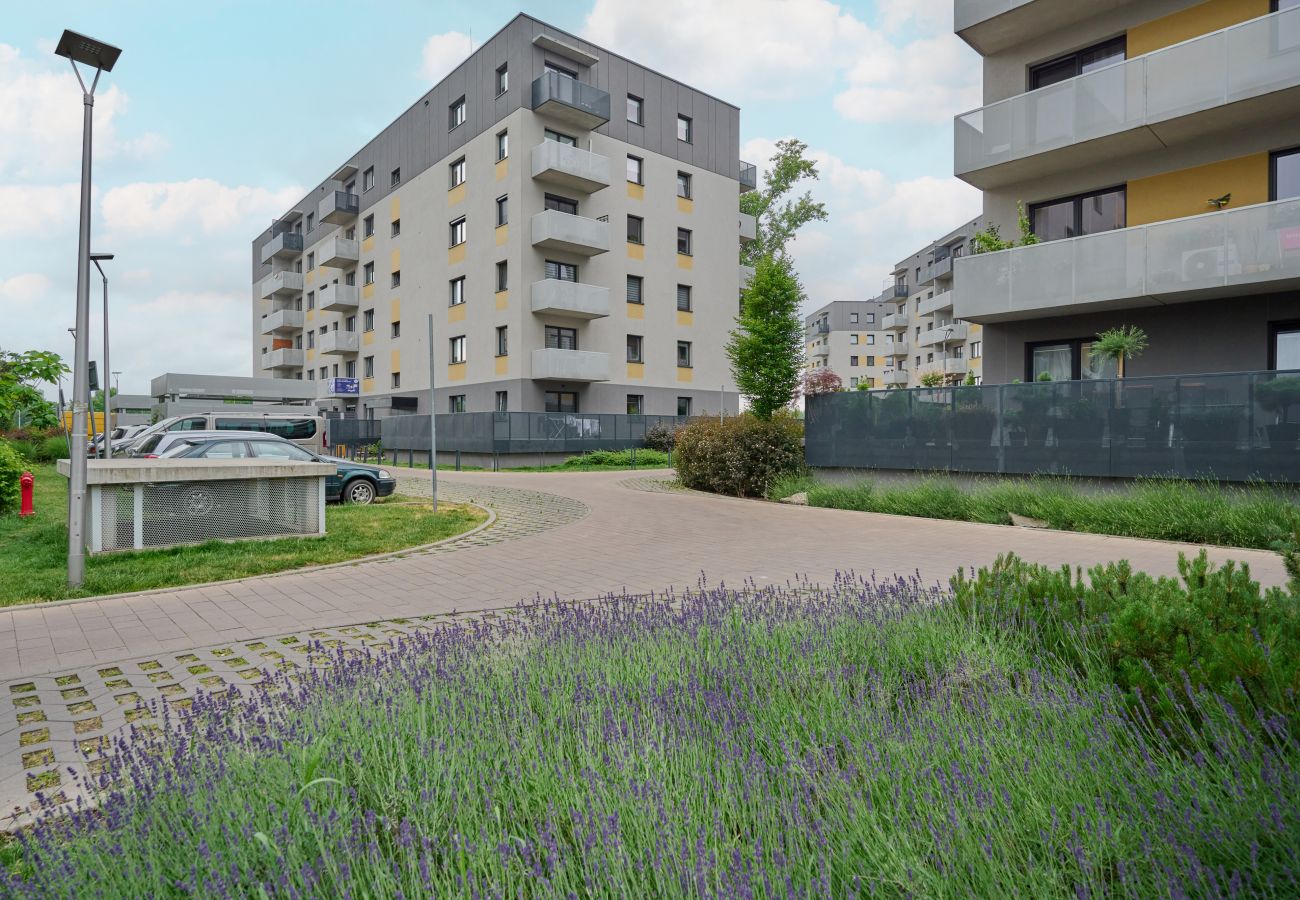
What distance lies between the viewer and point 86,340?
7.66m

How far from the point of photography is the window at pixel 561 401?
33.7 m

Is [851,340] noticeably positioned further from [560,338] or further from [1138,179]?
[1138,179]

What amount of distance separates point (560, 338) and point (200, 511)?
24986 mm

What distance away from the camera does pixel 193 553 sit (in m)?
9.13

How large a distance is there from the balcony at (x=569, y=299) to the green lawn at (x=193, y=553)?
19.7 metres

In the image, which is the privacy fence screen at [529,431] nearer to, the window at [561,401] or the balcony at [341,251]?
the window at [561,401]

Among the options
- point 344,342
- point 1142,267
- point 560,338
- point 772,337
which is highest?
point 344,342

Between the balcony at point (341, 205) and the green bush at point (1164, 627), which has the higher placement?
the balcony at point (341, 205)

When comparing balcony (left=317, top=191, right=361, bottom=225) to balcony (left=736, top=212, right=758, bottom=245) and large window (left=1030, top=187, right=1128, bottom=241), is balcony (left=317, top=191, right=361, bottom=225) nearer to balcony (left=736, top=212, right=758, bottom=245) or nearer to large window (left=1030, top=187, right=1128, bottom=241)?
balcony (left=736, top=212, right=758, bottom=245)

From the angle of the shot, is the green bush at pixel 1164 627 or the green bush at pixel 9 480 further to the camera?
the green bush at pixel 9 480

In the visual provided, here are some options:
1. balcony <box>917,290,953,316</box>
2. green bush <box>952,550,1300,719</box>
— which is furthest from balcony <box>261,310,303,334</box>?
green bush <box>952,550,1300,719</box>

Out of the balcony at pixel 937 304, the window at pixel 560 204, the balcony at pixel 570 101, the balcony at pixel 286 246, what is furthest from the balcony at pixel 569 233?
the balcony at pixel 937 304

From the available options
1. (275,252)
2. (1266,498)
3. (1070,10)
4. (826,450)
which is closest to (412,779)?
(1266,498)

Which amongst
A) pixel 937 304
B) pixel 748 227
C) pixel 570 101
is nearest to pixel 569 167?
pixel 570 101
